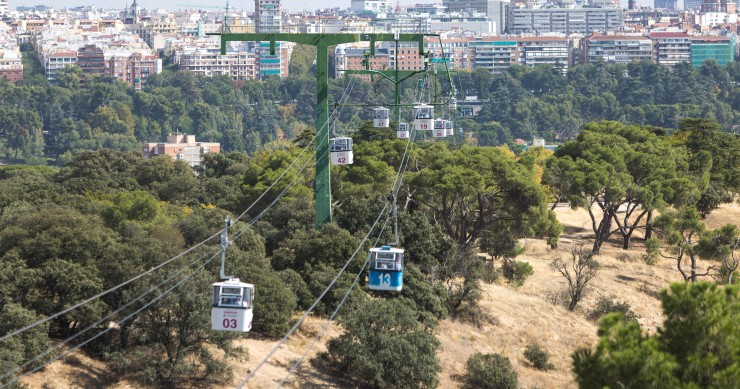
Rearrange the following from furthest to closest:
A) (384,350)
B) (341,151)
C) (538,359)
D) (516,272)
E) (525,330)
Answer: (516,272) < (525,330) < (538,359) < (341,151) < (384,350)

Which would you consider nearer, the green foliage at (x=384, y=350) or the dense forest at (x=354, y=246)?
the dense forest at (x=354, y=246)

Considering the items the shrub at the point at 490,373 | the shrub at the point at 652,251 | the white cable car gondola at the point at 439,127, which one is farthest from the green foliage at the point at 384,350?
the shrub at the point at 652,251

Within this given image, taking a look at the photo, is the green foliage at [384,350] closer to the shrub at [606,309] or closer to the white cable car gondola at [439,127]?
the white cable car gondola at [439,127]

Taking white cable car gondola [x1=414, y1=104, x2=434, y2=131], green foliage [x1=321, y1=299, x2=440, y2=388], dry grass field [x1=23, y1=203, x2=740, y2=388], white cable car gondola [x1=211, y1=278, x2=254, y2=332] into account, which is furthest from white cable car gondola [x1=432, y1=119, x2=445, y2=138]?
white cable car gondola [x1=211, y1=278, x2=254, y2=332]

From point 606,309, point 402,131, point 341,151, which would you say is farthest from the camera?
point 402,131

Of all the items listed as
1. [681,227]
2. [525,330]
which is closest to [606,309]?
[525,330]

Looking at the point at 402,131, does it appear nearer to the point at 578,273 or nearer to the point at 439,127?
the point at 439,127
